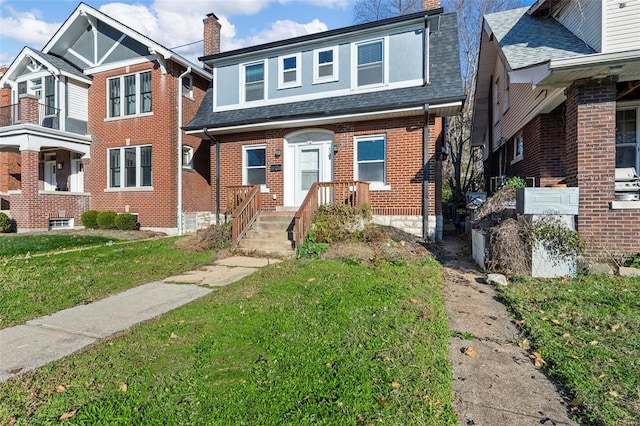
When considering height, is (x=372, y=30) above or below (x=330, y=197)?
above

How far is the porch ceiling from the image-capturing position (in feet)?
42.6

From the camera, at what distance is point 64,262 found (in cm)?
735

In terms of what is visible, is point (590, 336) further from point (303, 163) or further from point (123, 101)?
point (123, 101)

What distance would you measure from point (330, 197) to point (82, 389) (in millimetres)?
7437

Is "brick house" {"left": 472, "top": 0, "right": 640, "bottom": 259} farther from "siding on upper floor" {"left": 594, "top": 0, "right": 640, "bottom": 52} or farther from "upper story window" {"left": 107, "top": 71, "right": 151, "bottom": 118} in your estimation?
"upper story window" {"left": 107, "top": 71, "right": 151, "bottom": 118}

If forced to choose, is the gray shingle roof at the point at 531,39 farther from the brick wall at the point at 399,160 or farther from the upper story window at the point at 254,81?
the upper story window at the point at 254,81

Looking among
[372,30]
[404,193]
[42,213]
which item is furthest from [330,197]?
[42,213]

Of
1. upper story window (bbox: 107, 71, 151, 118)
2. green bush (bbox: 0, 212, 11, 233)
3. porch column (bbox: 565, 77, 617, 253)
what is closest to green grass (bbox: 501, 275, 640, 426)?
porch column (bbox: 565, 77, 617, 253)

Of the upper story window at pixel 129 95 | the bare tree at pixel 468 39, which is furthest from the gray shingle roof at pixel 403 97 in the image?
the bare tree at pixel 468 39

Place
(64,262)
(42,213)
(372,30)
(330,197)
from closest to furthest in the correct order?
1. (64,262)
2. (330,197)
3. (372,30)
4. (42,213)

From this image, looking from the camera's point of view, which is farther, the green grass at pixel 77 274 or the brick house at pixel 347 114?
the brick house at pixel 347 114

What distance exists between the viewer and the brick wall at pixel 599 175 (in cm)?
585

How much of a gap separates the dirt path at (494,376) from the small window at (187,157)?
12116 mm

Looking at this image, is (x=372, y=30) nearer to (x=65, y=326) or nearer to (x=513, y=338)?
(x=513, y=338)
